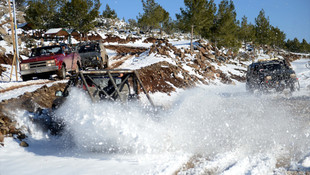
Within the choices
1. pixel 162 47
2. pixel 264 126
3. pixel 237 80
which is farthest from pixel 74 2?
pixel 264 126

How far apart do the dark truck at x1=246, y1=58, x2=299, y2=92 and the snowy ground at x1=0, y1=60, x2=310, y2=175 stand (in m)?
6.00

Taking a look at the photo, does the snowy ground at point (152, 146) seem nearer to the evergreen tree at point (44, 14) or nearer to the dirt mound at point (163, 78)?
the dirt mound at point (163, 78)

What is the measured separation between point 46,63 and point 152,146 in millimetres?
10399

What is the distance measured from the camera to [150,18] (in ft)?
209

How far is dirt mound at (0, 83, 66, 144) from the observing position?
6.96m

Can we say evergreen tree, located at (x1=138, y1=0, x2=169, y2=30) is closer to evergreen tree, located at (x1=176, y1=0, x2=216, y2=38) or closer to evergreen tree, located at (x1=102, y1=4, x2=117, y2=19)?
evergreen tree, located at (x1=176, y1=0, x2=216, y2=38)

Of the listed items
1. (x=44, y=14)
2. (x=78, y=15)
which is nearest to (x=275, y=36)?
(x=78, y=15)

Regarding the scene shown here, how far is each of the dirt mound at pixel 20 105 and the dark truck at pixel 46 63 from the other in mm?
2134

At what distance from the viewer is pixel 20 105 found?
8742 millimetres

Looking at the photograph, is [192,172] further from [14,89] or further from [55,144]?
[14,89]

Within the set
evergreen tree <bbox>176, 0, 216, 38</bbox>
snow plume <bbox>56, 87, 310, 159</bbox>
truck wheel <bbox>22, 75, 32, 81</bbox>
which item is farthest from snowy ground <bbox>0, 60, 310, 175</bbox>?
evergreen tree <bbox>176, 0, 216, 38</bbox>

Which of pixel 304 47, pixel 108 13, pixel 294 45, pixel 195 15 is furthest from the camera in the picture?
pixel 294 45

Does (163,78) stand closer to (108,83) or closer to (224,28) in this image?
(108,83)

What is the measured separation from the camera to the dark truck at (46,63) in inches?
Answer: 548
